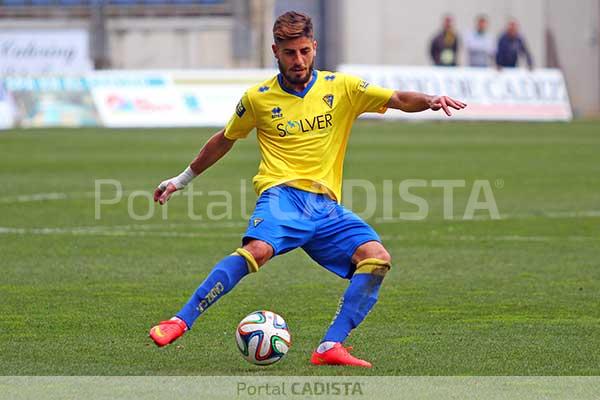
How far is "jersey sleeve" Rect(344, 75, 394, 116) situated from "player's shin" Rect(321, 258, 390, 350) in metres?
0.83

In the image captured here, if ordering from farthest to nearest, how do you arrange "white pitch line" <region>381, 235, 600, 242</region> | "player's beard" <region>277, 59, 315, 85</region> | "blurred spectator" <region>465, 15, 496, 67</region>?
"blurred spectator" <region>465, 15, 496, 67</region> → "white pitch line" <region>381, 235, 600, 242</region> → "player's beard" <region>277, 59, 315, 85</region>

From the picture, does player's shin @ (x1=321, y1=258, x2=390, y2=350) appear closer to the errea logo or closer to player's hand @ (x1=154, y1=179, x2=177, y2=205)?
the errea logo

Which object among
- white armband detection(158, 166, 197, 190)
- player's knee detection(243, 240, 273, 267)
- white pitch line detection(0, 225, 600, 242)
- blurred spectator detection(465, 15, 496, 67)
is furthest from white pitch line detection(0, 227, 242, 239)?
blurred spectator detection(465, 15, 496, 67)

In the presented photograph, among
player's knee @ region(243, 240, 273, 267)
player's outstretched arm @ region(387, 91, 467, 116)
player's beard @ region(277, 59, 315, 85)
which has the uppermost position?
player's beard @ region(277, 59, 315, 85)

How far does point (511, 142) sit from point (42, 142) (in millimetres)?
8707

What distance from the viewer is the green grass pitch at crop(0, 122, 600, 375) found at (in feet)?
24.7

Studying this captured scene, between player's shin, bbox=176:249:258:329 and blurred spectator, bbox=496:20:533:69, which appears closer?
player's shin, bbox=176:249:258:329

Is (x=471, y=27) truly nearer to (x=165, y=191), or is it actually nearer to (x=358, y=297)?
(x=165, y=191)

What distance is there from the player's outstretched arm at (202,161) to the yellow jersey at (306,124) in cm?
21

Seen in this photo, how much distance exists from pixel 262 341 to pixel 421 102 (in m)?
1.46

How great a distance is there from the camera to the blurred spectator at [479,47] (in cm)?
3531

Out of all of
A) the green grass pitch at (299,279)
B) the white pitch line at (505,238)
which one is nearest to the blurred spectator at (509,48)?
the green grass pitch at (299,279)

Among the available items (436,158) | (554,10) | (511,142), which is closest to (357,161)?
(436,158)

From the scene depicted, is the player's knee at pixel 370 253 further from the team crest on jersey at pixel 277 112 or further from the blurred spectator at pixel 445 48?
the blurred spectator at pixel 445 48
